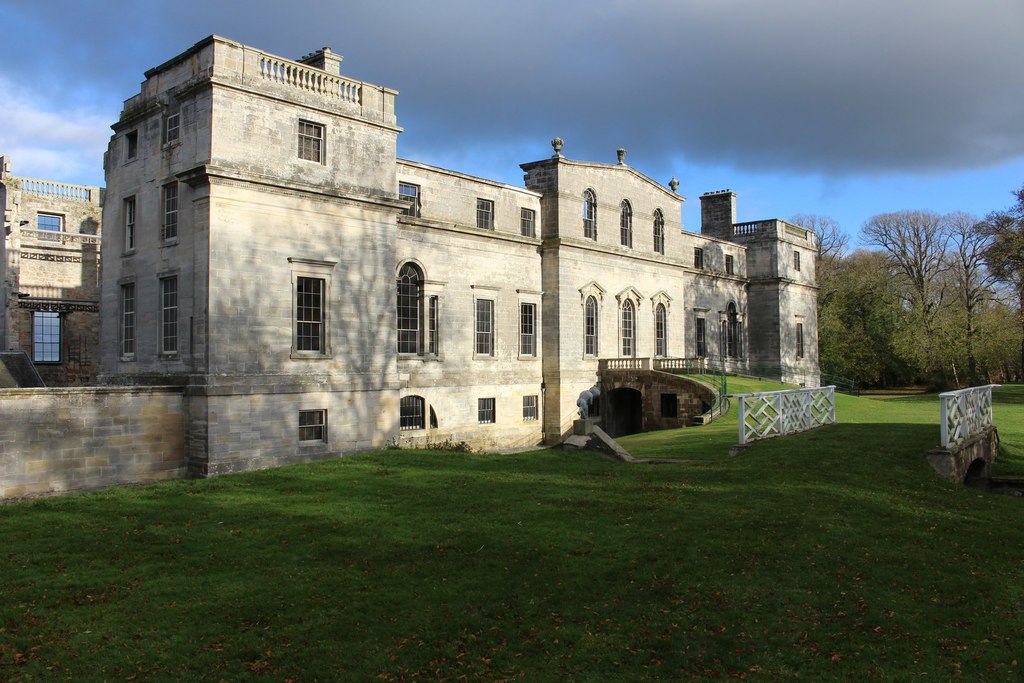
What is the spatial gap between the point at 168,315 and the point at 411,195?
1045cm

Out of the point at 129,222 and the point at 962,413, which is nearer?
the point at 962,413

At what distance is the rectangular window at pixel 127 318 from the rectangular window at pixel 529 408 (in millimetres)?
15566

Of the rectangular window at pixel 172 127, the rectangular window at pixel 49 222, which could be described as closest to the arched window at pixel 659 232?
the rectangular window at pixel 172 127

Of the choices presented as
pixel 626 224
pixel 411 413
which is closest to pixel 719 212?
pixel 626 224

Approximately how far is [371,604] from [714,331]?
39490mm

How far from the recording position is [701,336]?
4656 cm

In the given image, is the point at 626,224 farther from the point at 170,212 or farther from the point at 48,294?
the point at 48,294

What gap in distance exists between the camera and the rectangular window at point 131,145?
24172 millimetres

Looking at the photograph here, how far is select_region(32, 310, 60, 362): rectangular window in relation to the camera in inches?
1421

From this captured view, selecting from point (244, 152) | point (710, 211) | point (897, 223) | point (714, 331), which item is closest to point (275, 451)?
point (244, 152)

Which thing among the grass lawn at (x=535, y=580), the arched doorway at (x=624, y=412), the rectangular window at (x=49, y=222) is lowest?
the grass lawn at (x=535, y=580)

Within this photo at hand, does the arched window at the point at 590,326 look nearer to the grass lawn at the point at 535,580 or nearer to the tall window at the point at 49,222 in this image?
the grass lawn at the point at 535,580

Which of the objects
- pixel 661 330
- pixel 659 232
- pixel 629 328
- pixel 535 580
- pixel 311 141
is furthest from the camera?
pixel 661 330

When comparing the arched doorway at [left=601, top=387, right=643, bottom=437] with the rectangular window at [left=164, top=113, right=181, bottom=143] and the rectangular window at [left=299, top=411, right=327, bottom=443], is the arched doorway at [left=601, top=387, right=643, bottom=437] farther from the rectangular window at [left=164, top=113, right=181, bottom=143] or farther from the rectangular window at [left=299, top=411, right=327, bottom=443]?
the rectangular window at [left=164, top=113, right=181, bottom=143]
